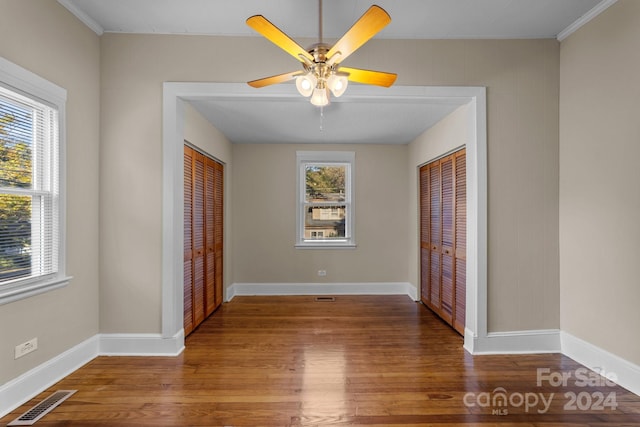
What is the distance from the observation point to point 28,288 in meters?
2.20

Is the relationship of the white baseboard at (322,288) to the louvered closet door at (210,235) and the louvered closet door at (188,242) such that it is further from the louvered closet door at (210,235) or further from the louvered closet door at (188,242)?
the louvered closet door at (188,242)

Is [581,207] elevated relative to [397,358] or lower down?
elevated

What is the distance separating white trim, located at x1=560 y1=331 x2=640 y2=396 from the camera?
2.36 metres

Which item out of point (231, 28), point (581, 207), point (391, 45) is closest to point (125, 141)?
point (231, 28)

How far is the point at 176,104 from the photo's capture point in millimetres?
2939

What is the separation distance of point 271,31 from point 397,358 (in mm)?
2728

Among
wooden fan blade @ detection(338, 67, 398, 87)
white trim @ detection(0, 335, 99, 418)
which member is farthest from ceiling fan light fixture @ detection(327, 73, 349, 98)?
white trim @ detection(0, 335, 99, 418)

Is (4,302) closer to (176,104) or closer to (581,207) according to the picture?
(176,104)

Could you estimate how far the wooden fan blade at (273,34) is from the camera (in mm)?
1676

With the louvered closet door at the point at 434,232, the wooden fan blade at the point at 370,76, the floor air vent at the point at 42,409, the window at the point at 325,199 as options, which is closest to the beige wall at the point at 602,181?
the louvered closet door at the point at 434,232

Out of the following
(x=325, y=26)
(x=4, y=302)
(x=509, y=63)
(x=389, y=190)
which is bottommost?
(x=4, y=302)

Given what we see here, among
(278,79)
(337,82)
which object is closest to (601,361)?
(337,82)

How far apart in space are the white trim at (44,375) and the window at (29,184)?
56cm

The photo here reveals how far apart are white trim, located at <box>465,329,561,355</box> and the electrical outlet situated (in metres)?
3.49
